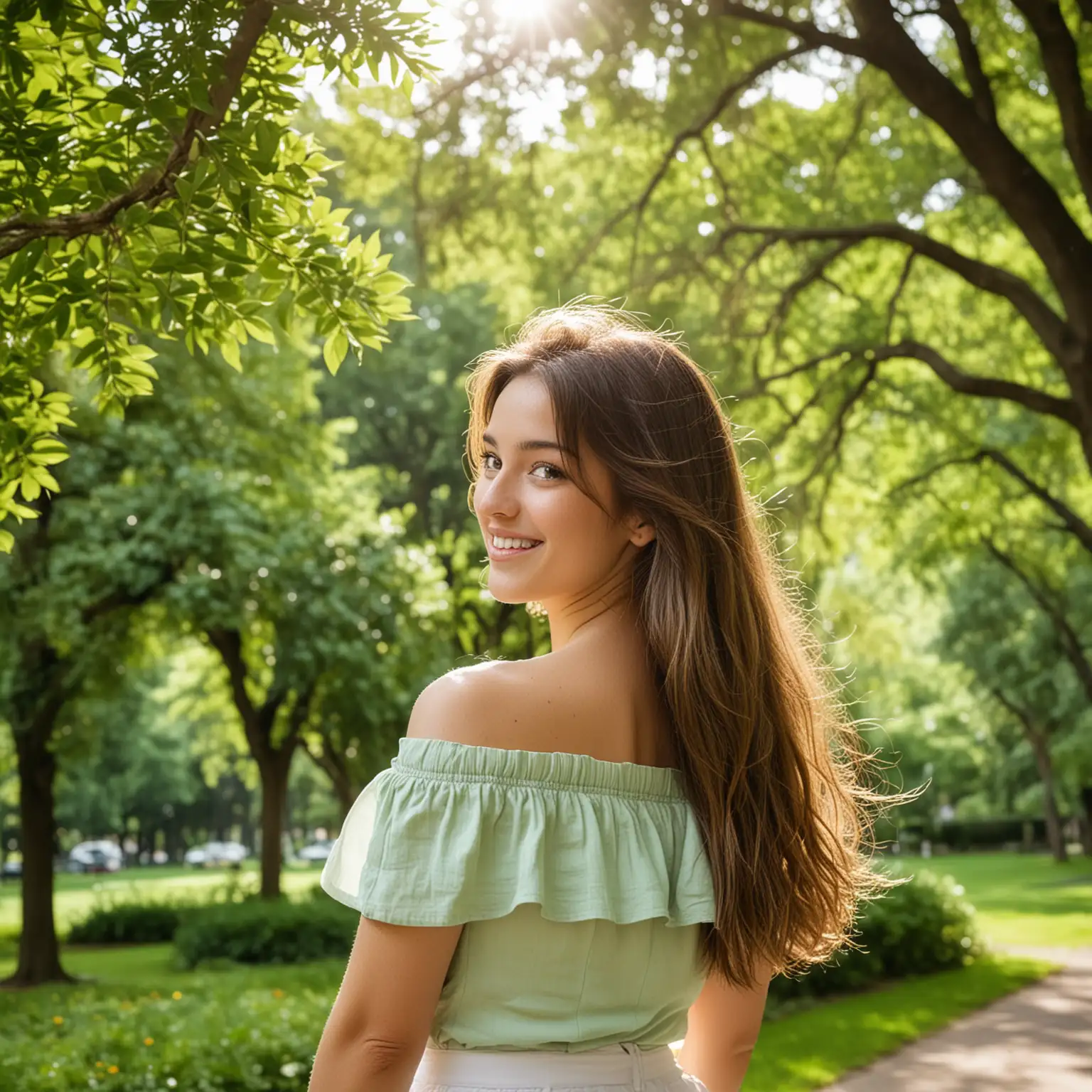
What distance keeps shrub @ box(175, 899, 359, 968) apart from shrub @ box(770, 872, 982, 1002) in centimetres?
680

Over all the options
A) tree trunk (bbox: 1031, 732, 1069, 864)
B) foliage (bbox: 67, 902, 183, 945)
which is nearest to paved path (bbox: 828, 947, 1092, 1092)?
foliage (bbox: 67, 902, 183, 945)

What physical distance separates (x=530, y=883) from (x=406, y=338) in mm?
23918

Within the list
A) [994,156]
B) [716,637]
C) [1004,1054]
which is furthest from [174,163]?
[1004,1054]

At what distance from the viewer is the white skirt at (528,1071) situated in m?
1.92

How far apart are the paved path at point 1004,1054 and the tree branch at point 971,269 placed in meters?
5.01

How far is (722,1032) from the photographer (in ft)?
7.91

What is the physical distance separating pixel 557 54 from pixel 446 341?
1333cm

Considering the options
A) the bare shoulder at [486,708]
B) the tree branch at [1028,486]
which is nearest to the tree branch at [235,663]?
the tree branch at [1028,486]

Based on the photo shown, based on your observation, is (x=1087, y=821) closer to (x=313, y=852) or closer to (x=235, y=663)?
(x=235, y=663)

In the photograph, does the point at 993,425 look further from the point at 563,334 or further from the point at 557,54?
the point at 563,334

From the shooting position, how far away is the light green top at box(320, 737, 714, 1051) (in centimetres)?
184

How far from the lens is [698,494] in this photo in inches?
86.4

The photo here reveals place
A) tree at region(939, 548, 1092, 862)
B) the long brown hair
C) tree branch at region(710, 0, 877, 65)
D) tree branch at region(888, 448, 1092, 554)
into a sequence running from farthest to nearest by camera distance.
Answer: tree at region(939, 548, 1092, 862), tree branch at region(888, 448, 1092, 554), tree branch at region(710, 0, 877, 65), the long brown hair

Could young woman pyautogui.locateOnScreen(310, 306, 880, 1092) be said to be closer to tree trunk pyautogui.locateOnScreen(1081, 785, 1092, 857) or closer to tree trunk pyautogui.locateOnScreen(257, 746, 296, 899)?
tree trunk pyautogui.locateOnScreen(257, 746, 296, 899)
